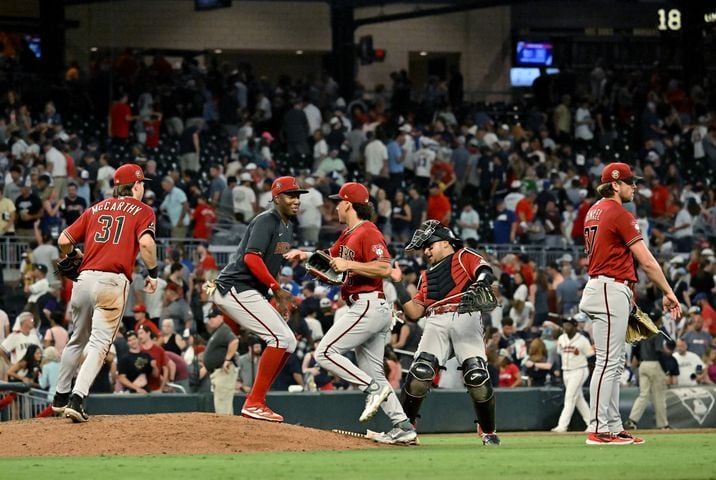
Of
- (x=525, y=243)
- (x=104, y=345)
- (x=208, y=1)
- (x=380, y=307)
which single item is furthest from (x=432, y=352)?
(x=208, y=1)

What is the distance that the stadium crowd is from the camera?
20.6 m

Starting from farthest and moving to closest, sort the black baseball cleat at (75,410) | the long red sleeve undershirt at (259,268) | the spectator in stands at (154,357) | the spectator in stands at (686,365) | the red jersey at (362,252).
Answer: the spectator in stands at (686,365), the spectator in stands at (154,357), the red jersey at (362,252), the long red sleeve undershirt at (259,268), the black baseball cleat at (75,410)

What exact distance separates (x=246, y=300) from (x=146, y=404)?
6.74m

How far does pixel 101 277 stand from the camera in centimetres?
1113

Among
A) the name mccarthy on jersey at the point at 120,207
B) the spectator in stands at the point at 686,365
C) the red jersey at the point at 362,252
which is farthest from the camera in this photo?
the spectator in stands at the point at 686,365

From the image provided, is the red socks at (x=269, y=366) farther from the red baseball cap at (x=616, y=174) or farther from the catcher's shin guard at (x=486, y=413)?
the red baseball cap at (x=616, y=174)

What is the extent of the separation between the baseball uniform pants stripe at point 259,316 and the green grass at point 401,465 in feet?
4.44

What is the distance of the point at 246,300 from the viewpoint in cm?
1136

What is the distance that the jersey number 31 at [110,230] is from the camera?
11.2 meters

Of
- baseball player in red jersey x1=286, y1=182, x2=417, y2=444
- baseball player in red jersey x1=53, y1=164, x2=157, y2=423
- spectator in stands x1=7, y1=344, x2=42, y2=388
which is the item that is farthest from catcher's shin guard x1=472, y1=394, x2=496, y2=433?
spectator in stands x1=7, y1=344, x2=42, y2=388

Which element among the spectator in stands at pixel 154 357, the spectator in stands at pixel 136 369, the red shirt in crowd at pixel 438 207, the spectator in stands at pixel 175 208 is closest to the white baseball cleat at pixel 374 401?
the spectator in stands at pixel 154 357

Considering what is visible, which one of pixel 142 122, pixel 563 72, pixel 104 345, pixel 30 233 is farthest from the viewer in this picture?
pixel 563 72

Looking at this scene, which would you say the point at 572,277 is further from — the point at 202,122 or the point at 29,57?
the point at 29,57

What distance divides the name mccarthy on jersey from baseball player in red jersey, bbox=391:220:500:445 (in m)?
2.19
